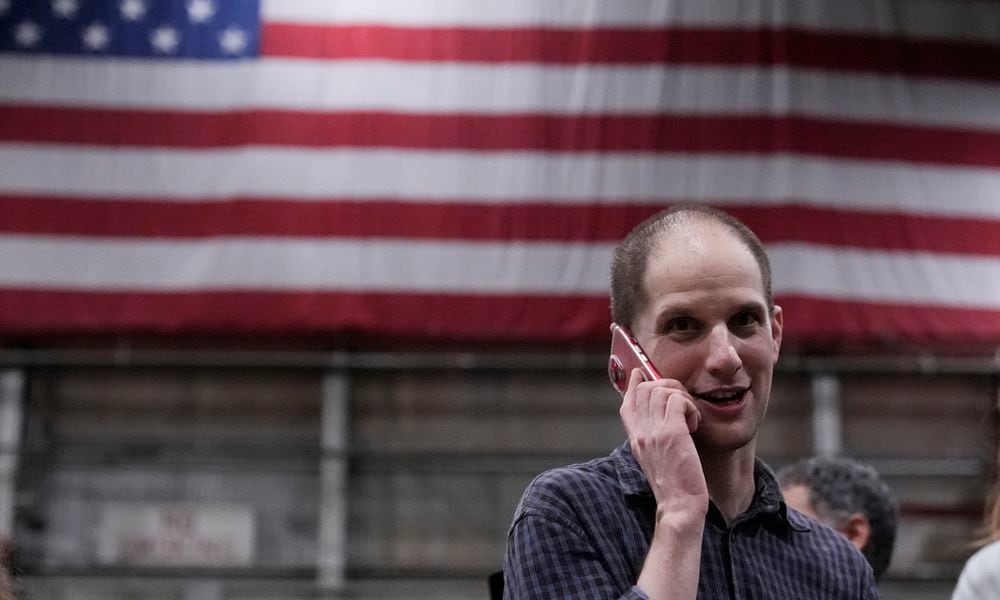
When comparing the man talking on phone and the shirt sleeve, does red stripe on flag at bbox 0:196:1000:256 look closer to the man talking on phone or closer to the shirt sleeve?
the man talking on phone

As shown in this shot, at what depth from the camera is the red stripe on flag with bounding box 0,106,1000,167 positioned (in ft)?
24.4

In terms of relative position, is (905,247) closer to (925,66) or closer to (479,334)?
(925,66)

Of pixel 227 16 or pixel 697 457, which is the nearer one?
pixel 697 457

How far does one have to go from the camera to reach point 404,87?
7523 millimetres

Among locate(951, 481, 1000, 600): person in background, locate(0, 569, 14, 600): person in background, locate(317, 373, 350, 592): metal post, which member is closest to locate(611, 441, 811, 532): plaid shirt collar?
locate(951, 481, 1000, 600): person in background

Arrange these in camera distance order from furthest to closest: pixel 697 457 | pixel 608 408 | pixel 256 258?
pixel 608 408
pixel 256 258
pixel 697 457

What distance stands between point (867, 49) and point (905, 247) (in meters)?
1.27

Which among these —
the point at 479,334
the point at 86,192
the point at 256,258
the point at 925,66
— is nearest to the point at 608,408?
the point at 479,334

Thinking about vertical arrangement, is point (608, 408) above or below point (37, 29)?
below

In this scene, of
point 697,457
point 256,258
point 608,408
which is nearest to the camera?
point 697,457

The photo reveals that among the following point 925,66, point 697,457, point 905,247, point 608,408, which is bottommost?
point 608,408

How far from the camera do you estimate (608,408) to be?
7.88 metres

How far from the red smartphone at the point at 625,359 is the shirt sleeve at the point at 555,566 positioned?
0.74ft

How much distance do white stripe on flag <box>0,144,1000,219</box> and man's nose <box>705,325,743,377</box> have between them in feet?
19.0
